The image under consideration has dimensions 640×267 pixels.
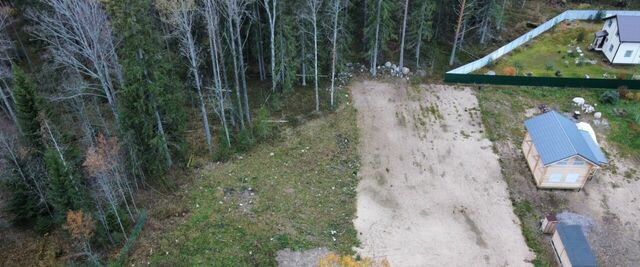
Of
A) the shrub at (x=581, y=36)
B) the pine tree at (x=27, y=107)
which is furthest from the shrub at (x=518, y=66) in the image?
the pine tree at (x=27, y=107)

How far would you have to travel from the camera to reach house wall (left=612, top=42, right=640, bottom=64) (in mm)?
39406

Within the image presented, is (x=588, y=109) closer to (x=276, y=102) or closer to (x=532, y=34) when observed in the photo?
(x=532, y=34)

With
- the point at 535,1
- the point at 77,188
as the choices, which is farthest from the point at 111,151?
the point at 535,1

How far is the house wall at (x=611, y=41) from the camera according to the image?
131ft

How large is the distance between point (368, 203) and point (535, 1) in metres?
36.4

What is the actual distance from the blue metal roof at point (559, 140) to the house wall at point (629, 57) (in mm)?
14650

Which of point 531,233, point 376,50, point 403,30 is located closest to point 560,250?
point 531,233

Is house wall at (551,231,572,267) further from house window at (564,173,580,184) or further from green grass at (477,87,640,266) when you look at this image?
house window at (564,173,580,184)

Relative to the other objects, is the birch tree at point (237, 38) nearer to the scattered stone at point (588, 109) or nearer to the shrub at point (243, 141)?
the shrub at point (243, 141)

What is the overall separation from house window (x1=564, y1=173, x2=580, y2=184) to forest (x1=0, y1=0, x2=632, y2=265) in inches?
570

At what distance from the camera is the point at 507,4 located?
4853cm

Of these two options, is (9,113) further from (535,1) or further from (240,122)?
(535,1)

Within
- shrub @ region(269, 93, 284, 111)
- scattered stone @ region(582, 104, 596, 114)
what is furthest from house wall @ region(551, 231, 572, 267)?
shrub @ region(269, 93, 284, 111)

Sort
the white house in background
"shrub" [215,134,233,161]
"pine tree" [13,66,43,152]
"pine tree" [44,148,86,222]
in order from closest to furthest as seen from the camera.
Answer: "pine tree" [44,148,86,222] → "pine tree" [13,66,43,152] → "shrub" [215,134,233,161] → the white house in background
